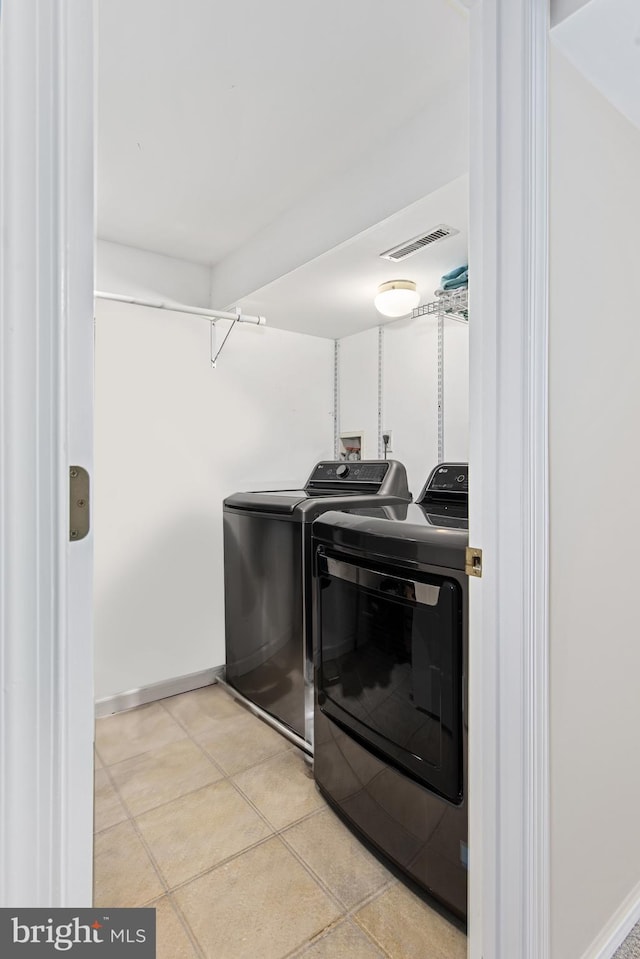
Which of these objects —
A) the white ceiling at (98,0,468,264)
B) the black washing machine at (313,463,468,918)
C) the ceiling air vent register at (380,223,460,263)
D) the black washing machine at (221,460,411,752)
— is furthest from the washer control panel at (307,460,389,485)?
the white ceiling at (98,0,468,264)

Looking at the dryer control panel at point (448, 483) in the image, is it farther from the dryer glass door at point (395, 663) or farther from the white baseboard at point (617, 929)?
the white baseboard at point (617, 929)

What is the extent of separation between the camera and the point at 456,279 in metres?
2.00

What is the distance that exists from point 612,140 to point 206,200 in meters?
1.55

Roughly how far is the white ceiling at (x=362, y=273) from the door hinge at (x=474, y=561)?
1.10 meters

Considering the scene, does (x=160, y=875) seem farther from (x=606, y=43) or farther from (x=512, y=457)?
(x=606, y=43)

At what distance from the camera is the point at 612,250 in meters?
1.17

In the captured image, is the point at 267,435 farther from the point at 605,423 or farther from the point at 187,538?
the point at 605,423

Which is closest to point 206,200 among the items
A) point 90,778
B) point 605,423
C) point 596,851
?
point 605,423

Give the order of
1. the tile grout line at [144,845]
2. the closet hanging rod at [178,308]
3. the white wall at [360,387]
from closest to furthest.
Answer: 1. the tile grout line at [144,845]
2. the closet hanging rod at [178,308]
3. the white wall at [360,387]

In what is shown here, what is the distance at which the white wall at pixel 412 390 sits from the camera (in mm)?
2506

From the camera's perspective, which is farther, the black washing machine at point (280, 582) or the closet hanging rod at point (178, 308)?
the closet hanging rod at point (178, 308)

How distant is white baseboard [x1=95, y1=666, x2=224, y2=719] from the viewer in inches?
97.3

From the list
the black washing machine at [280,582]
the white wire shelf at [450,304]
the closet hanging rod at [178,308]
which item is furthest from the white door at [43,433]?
the closet hanging rod at [178,308]

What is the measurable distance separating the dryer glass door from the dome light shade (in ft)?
3.86
